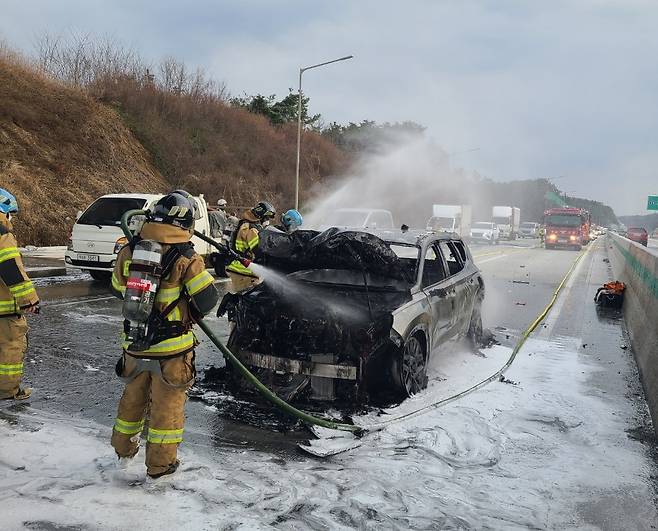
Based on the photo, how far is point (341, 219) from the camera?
758 inches

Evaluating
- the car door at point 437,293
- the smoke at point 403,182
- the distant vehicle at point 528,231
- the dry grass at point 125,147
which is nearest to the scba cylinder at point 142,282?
the car door at point 437,293

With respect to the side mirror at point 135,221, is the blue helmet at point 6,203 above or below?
above

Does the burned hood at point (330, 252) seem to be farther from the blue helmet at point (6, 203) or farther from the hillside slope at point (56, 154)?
the hillside slope at point (56, 154)

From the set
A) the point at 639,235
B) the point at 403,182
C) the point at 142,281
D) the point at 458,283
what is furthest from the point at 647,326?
the point at 639,235

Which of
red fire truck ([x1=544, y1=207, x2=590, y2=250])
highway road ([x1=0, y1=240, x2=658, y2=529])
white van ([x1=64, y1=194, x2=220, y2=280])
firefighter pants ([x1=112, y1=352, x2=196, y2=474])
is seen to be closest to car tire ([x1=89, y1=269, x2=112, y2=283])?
white van ([x1=64, y1=194, x2=220, y2=280])

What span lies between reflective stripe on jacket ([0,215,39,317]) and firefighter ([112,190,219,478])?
1.64m

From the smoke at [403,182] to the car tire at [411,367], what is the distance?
3281 centimetres

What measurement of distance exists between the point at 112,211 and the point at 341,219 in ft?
27.1

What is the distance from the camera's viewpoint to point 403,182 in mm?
49000

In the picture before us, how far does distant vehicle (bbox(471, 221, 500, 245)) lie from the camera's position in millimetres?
40969

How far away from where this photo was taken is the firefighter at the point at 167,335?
11.9ft

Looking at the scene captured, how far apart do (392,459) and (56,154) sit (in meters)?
23.4

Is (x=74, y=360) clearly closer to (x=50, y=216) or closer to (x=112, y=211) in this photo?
(x=112, y=211)

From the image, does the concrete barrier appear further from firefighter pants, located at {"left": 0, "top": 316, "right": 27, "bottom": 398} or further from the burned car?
firefighter pants, located at {"left": 0, "top": 316, "right": 27, "bottom": 398}
